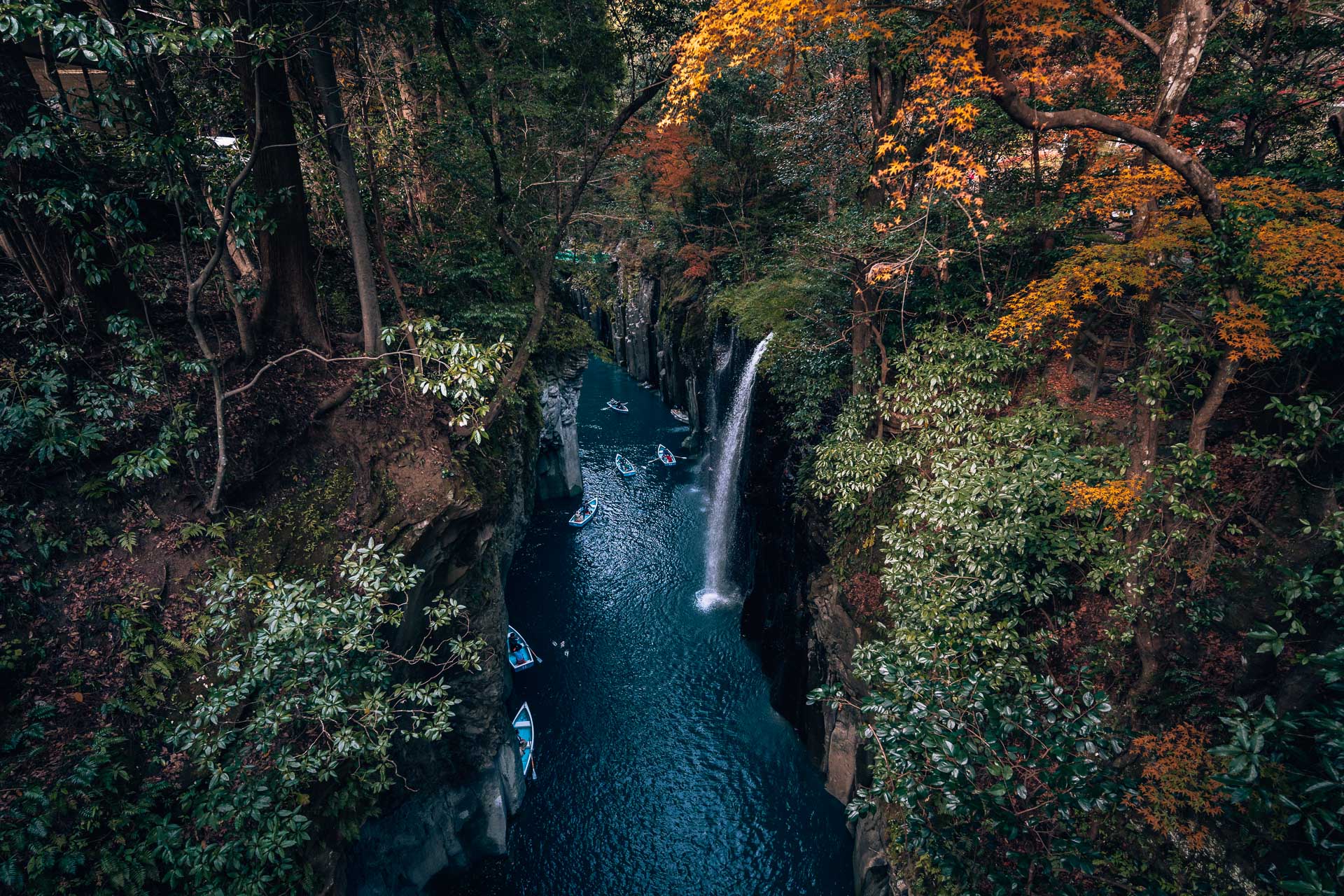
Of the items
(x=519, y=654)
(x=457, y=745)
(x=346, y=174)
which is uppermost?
(x=346, y=174)

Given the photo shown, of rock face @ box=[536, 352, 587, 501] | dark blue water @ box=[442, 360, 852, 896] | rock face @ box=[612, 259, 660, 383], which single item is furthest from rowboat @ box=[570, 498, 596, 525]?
rock face @ box=[612, 259, 660, 383]

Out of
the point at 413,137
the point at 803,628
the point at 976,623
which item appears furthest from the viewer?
the point at 803,628

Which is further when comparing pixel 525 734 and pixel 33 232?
pixel 525 734

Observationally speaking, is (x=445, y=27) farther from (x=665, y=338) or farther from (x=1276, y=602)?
(x=665, y=338)

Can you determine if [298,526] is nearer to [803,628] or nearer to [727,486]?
[803,628]

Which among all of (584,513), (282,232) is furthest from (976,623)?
(584,513)

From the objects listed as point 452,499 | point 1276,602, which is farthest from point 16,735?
point 1276,602
